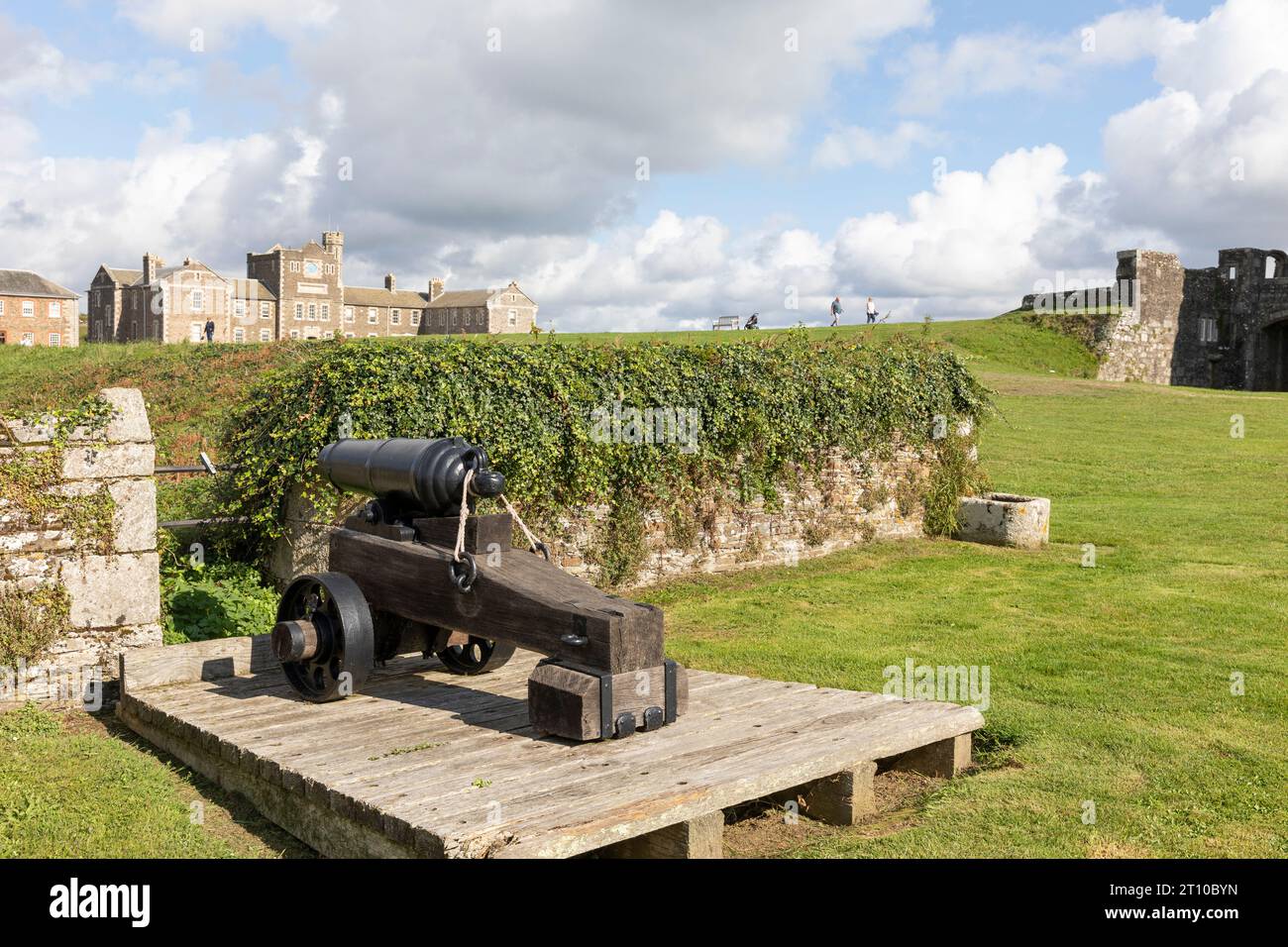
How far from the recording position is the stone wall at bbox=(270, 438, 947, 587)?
8992 mm

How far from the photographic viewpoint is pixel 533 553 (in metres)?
5.66

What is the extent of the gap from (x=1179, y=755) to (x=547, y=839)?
360cm

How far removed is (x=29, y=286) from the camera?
66.7 metres

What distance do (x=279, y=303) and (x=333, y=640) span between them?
75.1 meters

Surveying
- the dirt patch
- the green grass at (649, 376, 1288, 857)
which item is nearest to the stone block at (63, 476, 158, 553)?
the green grass at (649, 376, 1288, 857)

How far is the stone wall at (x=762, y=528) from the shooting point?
8.99 meters

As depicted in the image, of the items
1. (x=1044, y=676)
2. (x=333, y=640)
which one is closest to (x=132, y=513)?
(x=333, y=640)

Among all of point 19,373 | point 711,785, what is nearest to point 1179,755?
point 711,785

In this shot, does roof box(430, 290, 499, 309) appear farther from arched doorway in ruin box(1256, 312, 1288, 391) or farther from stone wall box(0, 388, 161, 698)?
stone wall box(0, 388, 161, 698)

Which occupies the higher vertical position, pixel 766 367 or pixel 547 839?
pixel 766 367

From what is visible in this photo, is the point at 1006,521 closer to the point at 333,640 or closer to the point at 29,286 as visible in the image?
the point at 333,640

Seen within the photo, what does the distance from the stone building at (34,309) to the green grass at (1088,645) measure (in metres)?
66.5
